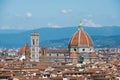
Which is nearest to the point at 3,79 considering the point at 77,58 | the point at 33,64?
the point at 33,64

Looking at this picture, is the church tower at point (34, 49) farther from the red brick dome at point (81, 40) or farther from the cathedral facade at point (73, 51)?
the red brick dome at point (81, 40)

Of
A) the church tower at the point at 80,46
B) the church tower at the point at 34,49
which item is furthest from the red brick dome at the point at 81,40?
the church tower at the point at 34,49

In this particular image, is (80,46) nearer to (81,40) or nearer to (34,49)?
(81,40)

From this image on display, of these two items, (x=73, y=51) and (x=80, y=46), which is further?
(x=80, y=46)

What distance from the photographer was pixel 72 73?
70.2m

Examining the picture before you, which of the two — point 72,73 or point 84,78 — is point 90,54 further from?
point 84,78

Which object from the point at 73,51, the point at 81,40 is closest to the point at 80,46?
the point at 81,40

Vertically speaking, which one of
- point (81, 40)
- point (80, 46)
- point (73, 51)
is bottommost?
point (73, 51)

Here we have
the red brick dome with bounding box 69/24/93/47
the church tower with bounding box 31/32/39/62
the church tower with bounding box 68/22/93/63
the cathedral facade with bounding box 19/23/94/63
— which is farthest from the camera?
the red brick dome with bounding box 69/24/93/47

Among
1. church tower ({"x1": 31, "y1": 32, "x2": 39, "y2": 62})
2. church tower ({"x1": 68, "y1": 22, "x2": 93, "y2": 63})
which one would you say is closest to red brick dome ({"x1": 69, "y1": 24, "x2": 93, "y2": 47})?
church tower ({"x1": 68, "y1": 22, "x2": 93, "y2": 63})

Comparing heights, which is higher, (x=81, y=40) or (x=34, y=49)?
(x=81, y=40)

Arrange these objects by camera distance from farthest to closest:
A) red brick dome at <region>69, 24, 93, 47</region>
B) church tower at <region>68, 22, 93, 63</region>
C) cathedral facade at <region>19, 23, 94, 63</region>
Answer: red brick dome at <region>69, 24, 93, 47</region>
church tower at <region>68, 22, 93, 63</region>
cathedral facade at <region>19, 23, 94, 63</region>

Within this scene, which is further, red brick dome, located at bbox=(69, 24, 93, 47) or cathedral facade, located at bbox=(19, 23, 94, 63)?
red brick dome, located at bbox=(69, 24, 93, 47)

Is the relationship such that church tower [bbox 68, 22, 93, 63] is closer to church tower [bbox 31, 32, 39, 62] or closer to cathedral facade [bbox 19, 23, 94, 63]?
cathedral facade [bbox 19, 23, 94, 63]
